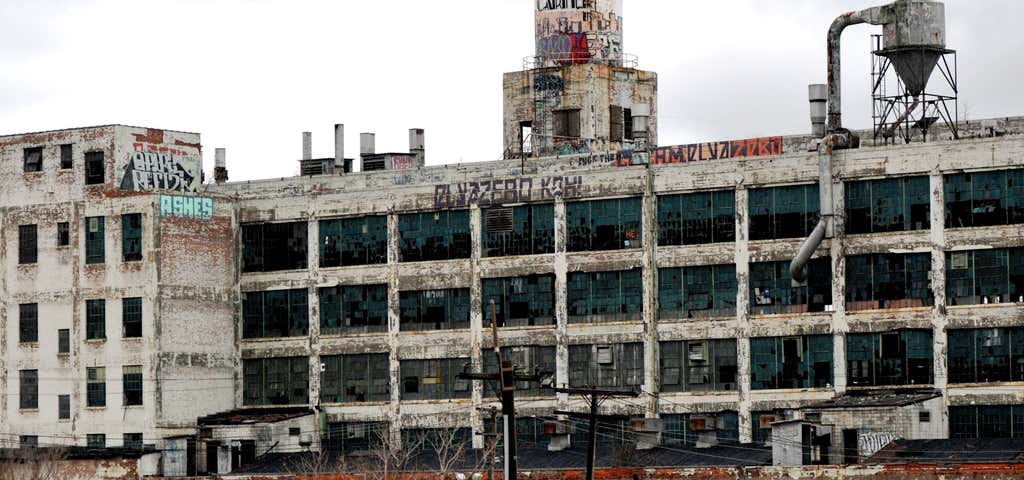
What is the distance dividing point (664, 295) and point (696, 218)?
3502 mm

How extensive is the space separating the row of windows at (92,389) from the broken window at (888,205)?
31.4 m

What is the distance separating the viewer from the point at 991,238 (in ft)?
262

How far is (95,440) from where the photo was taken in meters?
90.3

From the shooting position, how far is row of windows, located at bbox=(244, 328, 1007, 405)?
8012 cm

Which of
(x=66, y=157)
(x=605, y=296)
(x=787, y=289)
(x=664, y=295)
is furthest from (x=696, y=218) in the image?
(x=66, y=157)

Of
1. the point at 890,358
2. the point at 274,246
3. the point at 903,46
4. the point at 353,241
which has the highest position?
the point at 903,46

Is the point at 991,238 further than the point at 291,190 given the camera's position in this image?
No

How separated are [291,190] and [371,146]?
4789 millimetres

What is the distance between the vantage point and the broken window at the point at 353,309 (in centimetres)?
9138

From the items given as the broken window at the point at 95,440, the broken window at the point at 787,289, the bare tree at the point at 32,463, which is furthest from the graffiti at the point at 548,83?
the bare tree at the point at 32,463

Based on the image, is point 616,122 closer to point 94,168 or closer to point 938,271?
point 94,168

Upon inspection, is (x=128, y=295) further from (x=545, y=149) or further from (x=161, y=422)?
(x=545, y=149)

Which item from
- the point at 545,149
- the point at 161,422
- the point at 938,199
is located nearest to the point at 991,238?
the point at 938,199

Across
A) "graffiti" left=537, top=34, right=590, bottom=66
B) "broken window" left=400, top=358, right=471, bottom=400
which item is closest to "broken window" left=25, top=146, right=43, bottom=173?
"broken window" left=400, top=358, right=471, bottom=400
